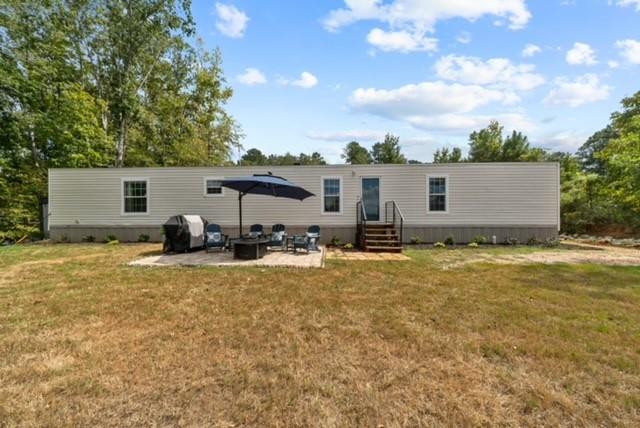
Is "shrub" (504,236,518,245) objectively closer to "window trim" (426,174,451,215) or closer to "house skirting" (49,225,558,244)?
"house skirting" (49,225,558,244)

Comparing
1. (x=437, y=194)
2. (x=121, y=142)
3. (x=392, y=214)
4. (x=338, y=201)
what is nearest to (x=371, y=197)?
(x=392, y=214)

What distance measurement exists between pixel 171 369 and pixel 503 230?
37.2ft

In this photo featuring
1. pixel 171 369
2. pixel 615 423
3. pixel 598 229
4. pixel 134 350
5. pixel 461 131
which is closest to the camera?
pixel 615 423

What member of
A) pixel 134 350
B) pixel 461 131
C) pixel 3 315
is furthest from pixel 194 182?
pixel 461 131

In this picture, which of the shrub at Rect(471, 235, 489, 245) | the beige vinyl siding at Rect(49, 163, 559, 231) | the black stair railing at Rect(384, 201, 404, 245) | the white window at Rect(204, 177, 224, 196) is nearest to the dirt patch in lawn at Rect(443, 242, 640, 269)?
the shrub at Rect(471, 235, 489, 245)

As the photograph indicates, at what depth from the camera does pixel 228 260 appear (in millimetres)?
7480

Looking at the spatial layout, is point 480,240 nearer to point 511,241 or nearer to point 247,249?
point 511,241

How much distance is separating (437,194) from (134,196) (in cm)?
1123

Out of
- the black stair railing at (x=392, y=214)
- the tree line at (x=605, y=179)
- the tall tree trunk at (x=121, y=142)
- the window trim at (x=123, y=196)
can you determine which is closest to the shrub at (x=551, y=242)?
the tree line at (x=605, y=179)

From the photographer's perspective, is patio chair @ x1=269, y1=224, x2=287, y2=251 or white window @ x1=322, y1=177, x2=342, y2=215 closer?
patio chair @ x1=269, y1=224, x2=287, y2=251

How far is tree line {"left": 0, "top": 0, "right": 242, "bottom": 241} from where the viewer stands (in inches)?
525

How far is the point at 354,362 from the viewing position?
2.74 metres

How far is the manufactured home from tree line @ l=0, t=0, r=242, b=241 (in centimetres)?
414

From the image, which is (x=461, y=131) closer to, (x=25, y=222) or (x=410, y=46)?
(x=410, y=46)
